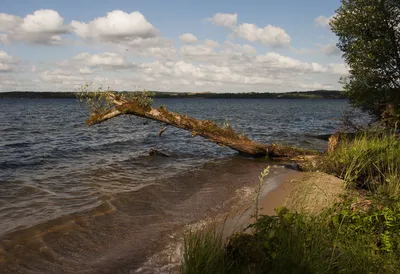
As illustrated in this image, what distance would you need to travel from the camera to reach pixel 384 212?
5.84 metres

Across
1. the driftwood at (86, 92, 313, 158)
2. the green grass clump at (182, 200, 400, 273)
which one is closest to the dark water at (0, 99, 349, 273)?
the driftwood at (86, 92, 313, 158)

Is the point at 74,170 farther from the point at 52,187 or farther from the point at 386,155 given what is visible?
the point at 386,155

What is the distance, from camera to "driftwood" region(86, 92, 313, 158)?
15.9 meters

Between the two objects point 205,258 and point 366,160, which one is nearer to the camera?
point 205,258

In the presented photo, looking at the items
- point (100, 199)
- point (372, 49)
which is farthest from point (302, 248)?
point (372, 49)

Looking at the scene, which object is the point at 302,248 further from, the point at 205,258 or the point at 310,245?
the point at 205,258

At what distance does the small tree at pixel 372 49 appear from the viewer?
2023 centimetres

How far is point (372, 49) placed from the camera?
66.8ft

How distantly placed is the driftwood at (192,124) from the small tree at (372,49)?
7.33 m

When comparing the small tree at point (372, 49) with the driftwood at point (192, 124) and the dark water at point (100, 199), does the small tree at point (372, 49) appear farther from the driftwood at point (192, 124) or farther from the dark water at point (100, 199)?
the dark water at point (100, 199)

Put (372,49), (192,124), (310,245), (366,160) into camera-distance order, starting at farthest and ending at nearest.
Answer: (372,49), (192,124), (366,160), (310,245)

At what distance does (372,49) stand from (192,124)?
12.6m

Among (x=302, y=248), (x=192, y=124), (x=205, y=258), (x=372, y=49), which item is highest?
(x=372, y=49)

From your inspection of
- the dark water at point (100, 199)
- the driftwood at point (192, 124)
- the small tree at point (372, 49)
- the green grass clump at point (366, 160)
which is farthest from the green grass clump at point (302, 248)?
the small tree at point (372, 49)
